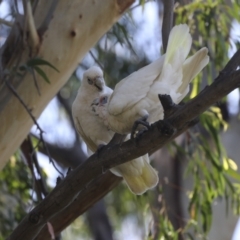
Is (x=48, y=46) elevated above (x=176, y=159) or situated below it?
above

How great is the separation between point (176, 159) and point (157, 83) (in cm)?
202

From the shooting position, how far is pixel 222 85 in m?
1.05

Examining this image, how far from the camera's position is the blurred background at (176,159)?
93.4 inches

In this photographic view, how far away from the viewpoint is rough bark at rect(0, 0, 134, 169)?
1.87m

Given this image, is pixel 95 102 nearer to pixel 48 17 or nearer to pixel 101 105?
pixel 101 105

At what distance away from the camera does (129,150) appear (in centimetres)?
121

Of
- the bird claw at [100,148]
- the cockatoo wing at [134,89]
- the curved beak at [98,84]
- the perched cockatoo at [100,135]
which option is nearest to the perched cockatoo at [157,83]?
the cockatoo wing at [134,89]

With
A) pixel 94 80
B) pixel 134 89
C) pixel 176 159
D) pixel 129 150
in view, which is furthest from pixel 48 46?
pixel 176 159

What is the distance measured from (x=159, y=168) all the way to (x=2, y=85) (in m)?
1.54

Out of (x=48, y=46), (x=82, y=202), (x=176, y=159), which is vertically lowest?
(x=176, y=159)

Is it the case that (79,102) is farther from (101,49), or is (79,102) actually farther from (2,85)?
(101,49)

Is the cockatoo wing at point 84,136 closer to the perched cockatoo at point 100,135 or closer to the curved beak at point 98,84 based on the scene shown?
the perched cockatoo at point 100,135

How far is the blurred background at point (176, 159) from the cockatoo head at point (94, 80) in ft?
0.77

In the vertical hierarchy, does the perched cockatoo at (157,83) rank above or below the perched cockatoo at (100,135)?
above
